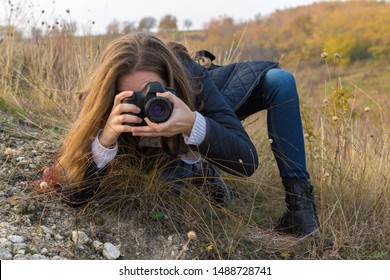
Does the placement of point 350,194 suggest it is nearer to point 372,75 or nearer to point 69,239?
point 69,239

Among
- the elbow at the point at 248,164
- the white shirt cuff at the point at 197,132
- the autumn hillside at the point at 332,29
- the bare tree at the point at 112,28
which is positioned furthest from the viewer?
the autumn hillside at the point at 332,29

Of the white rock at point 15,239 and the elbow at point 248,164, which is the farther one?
the elbow at point 248,164

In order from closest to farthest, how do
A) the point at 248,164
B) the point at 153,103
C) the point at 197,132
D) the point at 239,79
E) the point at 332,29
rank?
the point at 153,103
the point at 197,132
the point at 248,164
the point at 239,79
the point at 332,29

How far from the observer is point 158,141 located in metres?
1.75

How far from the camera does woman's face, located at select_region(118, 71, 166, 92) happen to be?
157cm

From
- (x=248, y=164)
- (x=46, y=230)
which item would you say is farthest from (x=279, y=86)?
(x=46, y=230)

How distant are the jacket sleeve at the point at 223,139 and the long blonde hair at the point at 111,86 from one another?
0.27 feet

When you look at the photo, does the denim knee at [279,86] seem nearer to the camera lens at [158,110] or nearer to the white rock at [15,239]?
the camera lens at [158,110]

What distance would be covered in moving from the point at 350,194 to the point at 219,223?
655 millimetres

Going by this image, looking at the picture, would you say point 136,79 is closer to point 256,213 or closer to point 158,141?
point 158,141

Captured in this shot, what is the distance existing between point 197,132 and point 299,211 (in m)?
0.58

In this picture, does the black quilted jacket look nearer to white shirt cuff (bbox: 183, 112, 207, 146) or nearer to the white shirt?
the white shirt

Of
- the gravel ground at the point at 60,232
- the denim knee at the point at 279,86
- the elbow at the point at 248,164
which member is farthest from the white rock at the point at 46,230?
the denim knee at the point at 279,86

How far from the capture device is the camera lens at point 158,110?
142 cm
